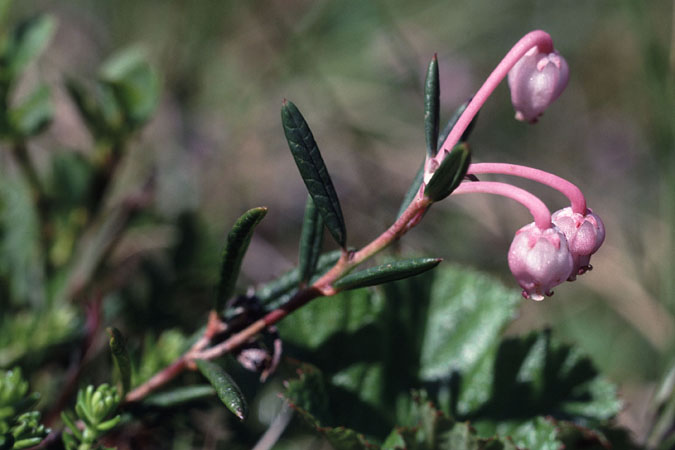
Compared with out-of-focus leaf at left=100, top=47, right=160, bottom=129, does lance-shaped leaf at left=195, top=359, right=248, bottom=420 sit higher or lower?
lower

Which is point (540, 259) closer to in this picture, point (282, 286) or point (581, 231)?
point (581, 231)

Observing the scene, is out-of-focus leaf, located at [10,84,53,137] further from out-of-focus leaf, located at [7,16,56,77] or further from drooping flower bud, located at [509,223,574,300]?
drooping flower bud, located at [509,223,574,300]

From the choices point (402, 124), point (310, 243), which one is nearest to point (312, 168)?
point (310, 243)

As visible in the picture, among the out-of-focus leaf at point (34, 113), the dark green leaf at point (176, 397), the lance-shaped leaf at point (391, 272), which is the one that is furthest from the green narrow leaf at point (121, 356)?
the out-of-focus leaf at point (34, 113)

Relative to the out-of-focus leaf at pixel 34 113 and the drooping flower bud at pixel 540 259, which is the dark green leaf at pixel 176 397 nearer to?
the drooping flower bud at pixel 540 259

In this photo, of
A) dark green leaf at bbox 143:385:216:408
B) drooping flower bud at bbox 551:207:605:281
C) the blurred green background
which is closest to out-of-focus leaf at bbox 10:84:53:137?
the blurred green background

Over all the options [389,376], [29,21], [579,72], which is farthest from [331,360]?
[579,72]
